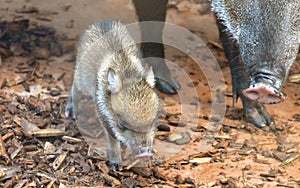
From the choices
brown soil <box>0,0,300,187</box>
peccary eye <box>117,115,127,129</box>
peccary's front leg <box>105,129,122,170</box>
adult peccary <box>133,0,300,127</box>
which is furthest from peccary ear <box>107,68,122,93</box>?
adult peccary <box>133,0,300,127</box>

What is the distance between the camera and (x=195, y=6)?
8.05m

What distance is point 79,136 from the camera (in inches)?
209

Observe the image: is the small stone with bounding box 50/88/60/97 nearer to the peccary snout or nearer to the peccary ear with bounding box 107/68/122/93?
the peccary ear with bounding box 107/68/122/93

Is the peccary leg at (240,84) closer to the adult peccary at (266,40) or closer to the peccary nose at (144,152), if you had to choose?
the adult peccary at (266,40)

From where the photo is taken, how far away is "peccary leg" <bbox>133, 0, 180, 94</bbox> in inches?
245

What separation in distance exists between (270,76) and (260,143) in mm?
1166

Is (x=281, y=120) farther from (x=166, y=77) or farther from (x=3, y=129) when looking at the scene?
(x=3, y=129)

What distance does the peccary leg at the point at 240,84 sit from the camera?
18.8 ft

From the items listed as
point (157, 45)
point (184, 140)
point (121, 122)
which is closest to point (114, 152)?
point (121, 122)

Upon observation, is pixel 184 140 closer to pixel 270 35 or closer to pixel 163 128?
pixel 163 128

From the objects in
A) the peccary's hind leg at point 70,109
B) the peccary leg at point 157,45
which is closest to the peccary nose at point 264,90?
the peccary's hind leg at point 70,109

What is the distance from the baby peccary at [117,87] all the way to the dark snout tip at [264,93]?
66cm

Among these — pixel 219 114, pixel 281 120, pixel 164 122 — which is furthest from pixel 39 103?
pixel 281 120

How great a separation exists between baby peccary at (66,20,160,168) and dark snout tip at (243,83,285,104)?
661 millimetres
